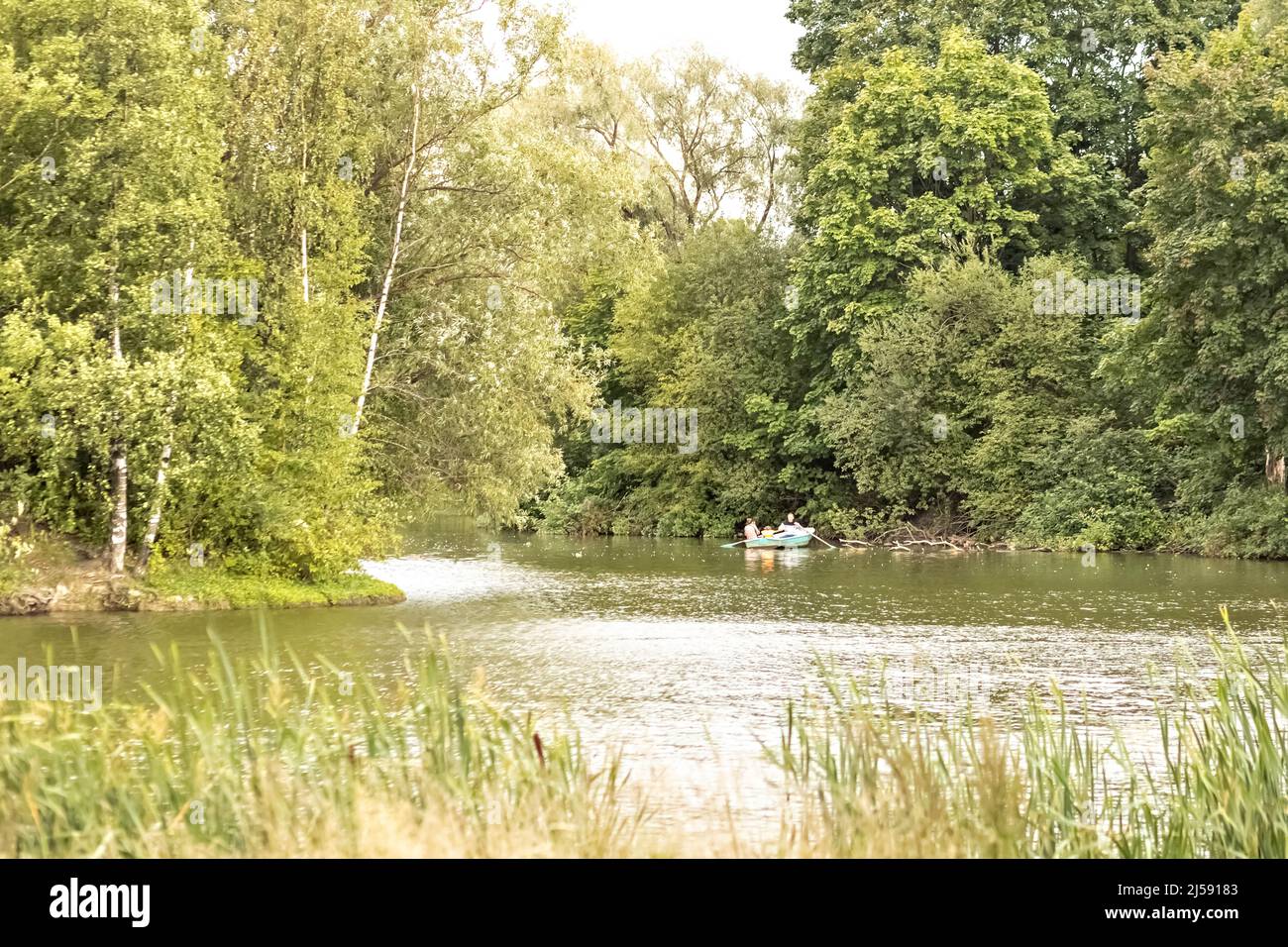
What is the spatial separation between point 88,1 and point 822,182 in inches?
1150

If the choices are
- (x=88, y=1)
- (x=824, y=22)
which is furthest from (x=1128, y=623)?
(x=824, y=22)

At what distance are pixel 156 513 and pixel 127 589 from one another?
130cm

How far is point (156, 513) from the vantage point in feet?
78.8

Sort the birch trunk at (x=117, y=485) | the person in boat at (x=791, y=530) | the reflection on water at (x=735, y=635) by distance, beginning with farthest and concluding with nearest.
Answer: the person in boat at (x=791, y=530)
the birch trunk at (x=117, y=485)
the reflection on water at (x=735, y=635)

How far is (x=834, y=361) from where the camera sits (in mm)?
49250

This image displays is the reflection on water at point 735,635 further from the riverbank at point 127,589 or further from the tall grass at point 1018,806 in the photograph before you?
the tall grass at point 1018,806

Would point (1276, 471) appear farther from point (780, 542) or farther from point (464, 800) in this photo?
point (464, 800)

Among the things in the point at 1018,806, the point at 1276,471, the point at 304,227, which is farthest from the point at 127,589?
the point at 1276,471

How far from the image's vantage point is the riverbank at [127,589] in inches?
899

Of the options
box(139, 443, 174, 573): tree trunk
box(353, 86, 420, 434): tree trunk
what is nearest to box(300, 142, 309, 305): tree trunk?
box(353, 86, 420, 434): tree trunk

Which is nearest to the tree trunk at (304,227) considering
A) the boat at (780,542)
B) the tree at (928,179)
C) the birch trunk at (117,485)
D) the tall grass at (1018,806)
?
the birch trunk at (117,485)

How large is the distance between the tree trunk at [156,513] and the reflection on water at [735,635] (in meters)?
1.71

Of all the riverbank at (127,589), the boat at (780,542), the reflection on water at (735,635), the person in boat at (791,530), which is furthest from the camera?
the person in boat at (791,530)
